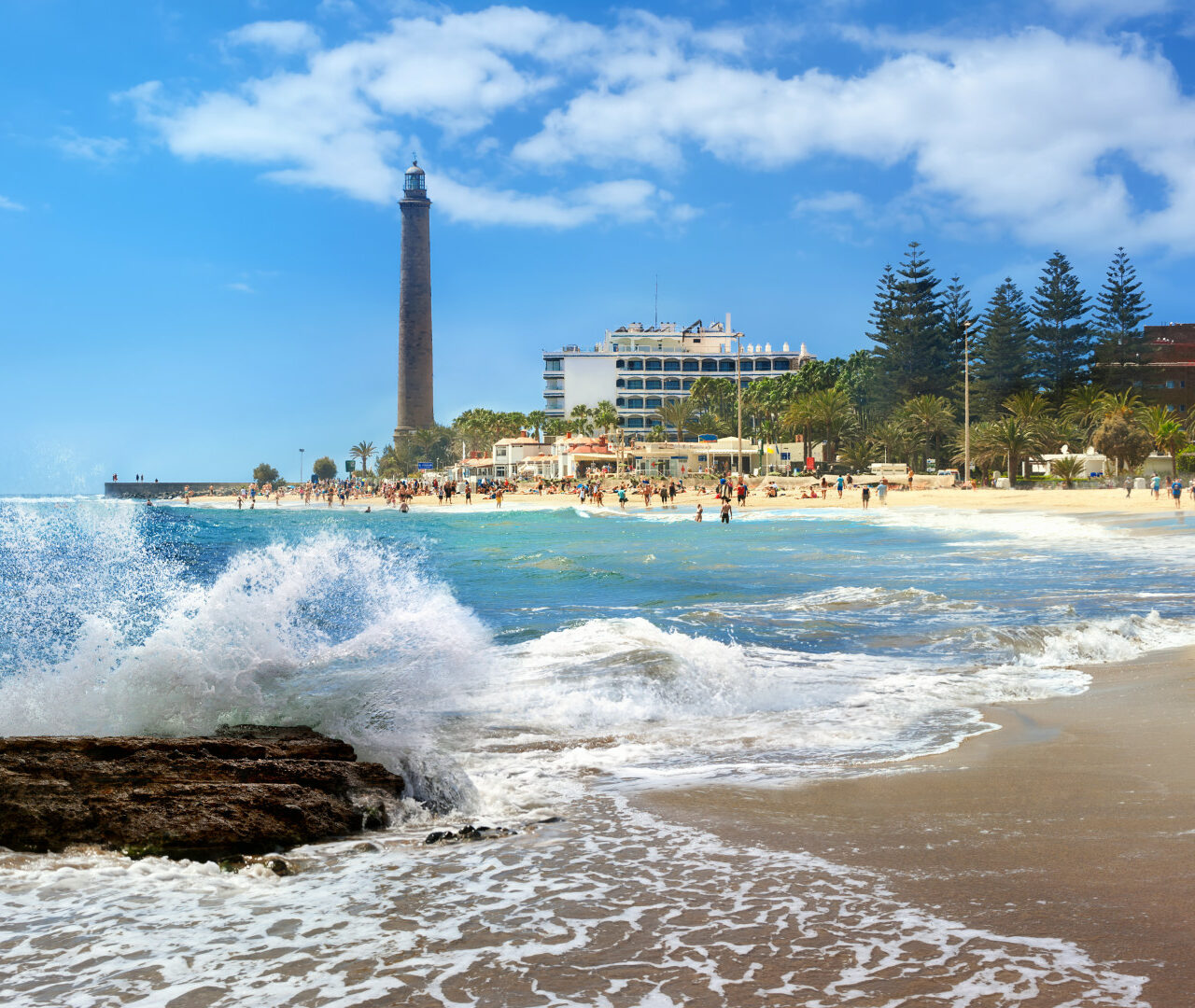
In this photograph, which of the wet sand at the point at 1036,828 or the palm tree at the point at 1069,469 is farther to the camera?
the palm tree at the point at 1069,469

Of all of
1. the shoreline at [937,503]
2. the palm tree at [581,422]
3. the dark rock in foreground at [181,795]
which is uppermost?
the palm tree at [581,422]

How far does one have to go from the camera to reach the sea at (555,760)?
10.2 ft

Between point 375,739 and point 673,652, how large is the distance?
3.64 meters

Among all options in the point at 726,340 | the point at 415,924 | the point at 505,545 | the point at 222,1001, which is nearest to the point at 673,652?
the point at 415,924

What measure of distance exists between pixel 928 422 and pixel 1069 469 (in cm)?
2028

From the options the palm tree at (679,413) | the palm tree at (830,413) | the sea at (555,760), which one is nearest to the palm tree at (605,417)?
the palm tree at (679,413)

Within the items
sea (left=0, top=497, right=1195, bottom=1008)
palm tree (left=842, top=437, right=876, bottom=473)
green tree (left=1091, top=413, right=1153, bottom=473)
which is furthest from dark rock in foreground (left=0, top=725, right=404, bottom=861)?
palm tree (left=842, top=437, right=876, bottom=473)

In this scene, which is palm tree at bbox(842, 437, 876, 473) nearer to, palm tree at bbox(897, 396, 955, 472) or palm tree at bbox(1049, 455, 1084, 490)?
palm tree at bbox(897, 396, 955, 472)

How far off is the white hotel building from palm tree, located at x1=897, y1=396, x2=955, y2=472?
161 ft

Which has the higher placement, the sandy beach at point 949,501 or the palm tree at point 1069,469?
the palm tree at point 1069,469

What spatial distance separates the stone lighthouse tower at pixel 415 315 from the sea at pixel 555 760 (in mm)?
105611

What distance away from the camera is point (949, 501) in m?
50.6

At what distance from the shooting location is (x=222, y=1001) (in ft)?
9.86

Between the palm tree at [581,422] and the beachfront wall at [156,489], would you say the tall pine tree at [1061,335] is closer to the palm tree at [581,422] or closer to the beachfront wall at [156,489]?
the palm tree at [581,422]
